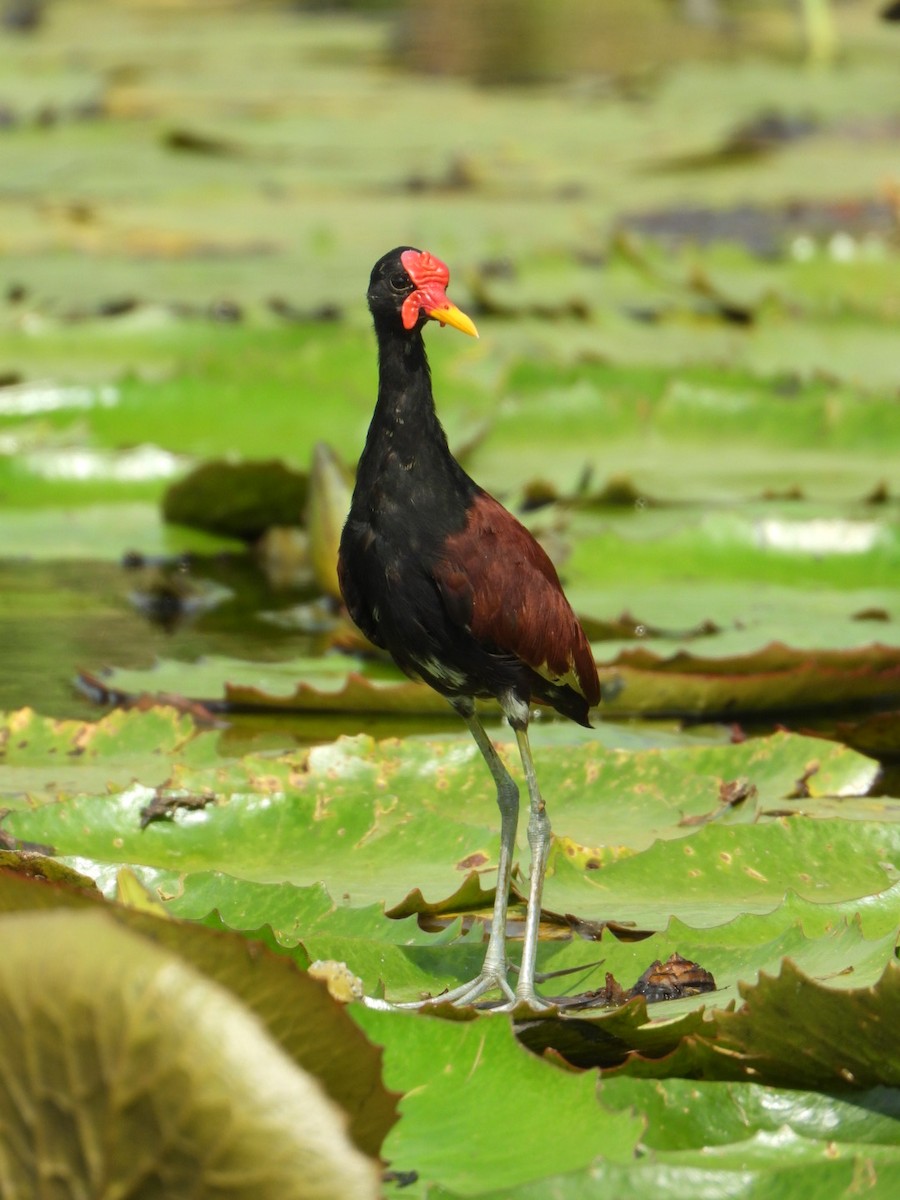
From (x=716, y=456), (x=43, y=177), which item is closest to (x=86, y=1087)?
(x=716, y=456)

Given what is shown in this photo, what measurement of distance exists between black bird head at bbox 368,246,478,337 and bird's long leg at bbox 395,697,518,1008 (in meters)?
0.53

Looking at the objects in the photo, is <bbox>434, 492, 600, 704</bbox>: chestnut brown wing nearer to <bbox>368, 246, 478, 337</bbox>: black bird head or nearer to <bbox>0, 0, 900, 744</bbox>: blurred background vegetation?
<bbox>368, 246, 478, 337</bbox>: black bird head

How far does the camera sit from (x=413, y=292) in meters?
2.39

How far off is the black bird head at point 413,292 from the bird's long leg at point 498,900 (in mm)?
532

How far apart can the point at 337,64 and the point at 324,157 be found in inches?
119

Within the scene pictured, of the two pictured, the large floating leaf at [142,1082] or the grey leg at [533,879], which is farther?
the grey leg at [533,879]

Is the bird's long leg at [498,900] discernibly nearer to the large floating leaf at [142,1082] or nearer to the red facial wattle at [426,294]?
the red facial wattle at [426,294]

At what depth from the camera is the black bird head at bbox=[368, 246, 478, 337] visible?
2383mm

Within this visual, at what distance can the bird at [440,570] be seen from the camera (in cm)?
230

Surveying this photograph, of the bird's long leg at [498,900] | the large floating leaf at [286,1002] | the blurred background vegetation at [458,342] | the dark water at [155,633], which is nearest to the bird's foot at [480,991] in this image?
the bird's long leg at [498,900]

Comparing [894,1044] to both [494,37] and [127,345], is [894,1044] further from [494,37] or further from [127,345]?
[494,37]

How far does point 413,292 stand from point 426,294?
19mm

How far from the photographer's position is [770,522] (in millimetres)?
4086

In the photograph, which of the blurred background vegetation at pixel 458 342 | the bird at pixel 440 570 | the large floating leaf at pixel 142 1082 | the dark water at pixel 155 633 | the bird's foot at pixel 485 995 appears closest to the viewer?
the large floating leaf at pixel 142 1082
